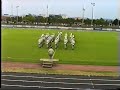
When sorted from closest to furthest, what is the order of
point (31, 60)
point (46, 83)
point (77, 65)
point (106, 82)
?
point (46, 83) → point (106, 82) → point (77, 65) → point (31, 60)

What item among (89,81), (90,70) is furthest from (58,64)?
(89,81)

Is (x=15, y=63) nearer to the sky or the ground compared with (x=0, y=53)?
nearer to the ground

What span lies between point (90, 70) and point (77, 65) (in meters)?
0.51

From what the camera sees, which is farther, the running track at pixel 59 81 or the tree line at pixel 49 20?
the running track at pixel 59 81

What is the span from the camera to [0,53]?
1083mm

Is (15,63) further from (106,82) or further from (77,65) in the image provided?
(106,82)

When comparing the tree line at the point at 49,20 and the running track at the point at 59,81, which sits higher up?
the tree line at the point at 49,20

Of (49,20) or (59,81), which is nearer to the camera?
(59,81)

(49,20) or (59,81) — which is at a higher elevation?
(49,20)

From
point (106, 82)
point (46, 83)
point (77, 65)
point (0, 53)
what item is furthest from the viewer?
point (77, 65)

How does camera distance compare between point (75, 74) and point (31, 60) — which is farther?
point (31, 60)

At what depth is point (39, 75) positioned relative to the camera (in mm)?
4082

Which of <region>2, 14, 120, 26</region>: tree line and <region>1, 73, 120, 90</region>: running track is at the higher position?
<region>2, 14, 120, 26</region>: tree line

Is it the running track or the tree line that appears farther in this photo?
the running track
